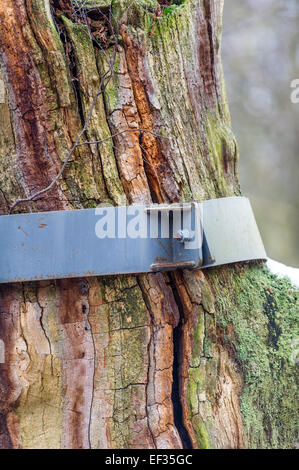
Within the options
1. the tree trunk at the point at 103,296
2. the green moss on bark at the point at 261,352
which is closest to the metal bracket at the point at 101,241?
the tree trunk at the point at 103,296

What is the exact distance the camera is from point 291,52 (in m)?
5.94

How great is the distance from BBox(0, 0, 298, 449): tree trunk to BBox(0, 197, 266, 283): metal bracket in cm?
6

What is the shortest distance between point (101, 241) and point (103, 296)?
16 cm

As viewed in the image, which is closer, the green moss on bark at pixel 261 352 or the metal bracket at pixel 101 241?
the metal bracket at pixel 101 241

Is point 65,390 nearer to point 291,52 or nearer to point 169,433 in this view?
point 169,433

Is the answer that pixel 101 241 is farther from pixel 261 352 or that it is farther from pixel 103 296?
pixel 261 352

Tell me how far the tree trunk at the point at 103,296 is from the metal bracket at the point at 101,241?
0.21ft

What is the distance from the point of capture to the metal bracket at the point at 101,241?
3.76 ft

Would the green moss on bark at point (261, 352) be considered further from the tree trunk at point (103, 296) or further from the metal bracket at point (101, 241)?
the metal bracket at point (101, 241)

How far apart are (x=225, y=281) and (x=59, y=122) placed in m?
0.68

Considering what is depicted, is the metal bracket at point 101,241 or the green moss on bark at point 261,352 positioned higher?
the metal bracket at point 101,241

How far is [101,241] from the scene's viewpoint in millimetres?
1150

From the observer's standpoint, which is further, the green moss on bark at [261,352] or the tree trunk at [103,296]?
the green moss on bark at [261,352]

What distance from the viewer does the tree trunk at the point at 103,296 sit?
118 centimetres
